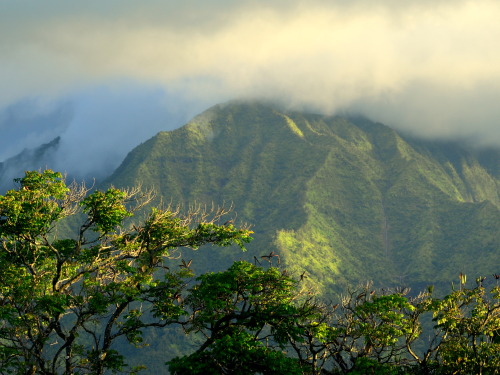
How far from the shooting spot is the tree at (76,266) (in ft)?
109

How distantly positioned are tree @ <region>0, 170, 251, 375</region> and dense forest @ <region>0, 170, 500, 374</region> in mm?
73

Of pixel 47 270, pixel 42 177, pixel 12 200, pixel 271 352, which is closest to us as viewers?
pixel 271 352

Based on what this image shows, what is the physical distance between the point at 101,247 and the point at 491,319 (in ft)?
78.9

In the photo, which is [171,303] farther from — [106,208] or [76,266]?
[106,208]

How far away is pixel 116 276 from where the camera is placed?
36531mm

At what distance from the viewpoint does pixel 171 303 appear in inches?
1398

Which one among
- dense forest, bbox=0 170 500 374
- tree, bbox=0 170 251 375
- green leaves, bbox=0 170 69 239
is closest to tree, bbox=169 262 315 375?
dense forest, bbox=0 170 500 374

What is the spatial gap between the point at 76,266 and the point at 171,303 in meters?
6.16

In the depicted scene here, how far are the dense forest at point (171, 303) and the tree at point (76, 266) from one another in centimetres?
7

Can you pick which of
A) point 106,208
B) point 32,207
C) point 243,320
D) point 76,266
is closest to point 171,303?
point 243,320

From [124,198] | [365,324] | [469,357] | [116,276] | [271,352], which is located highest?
[124,198]

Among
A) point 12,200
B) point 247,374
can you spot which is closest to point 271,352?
point 247,374

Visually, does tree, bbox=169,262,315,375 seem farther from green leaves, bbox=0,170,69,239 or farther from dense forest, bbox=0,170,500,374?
green leaves, bbox=0,170,69,239

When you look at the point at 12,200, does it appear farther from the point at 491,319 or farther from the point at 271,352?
the point at 491,319
